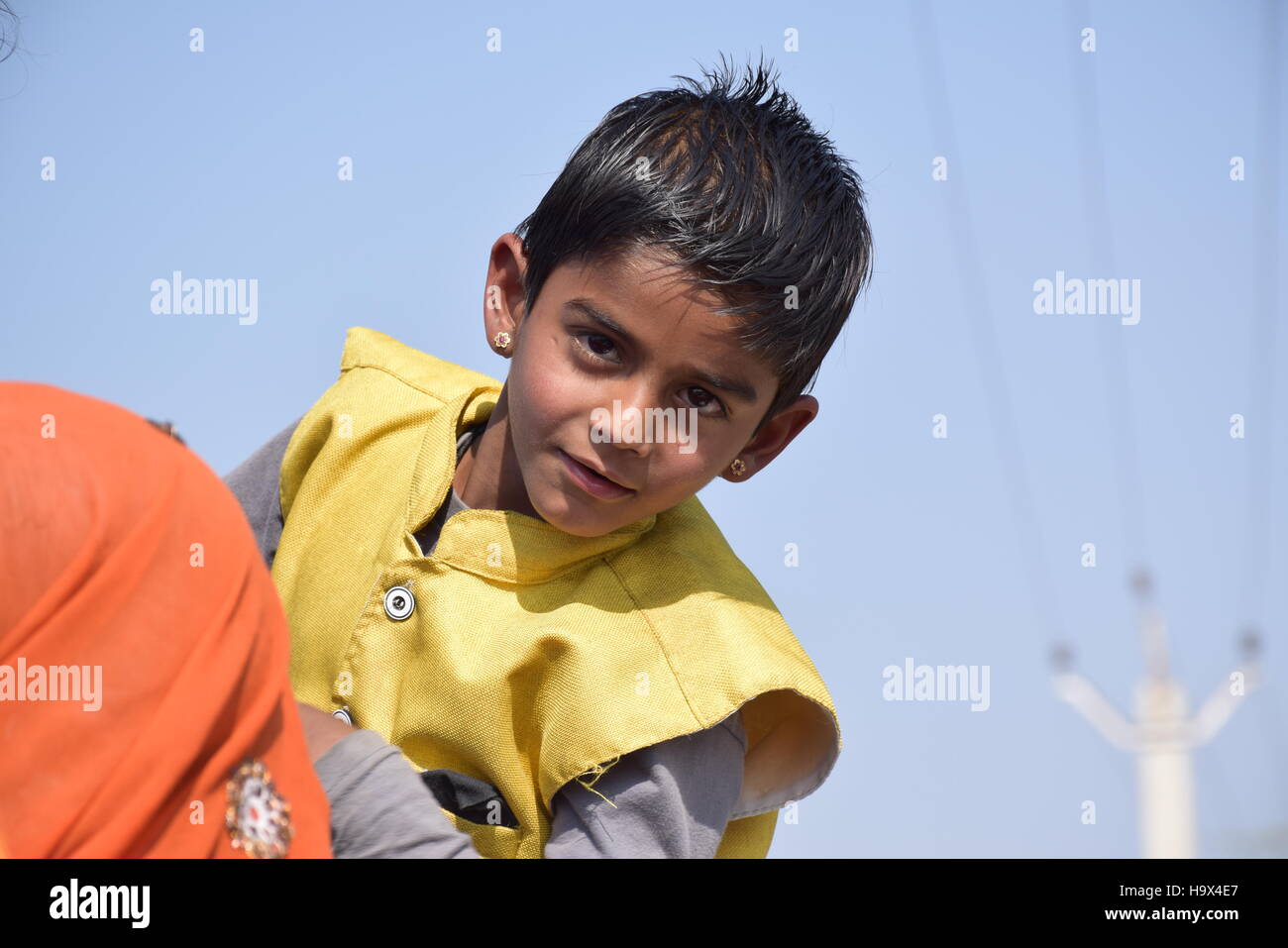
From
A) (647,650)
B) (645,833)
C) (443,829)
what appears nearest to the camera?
(443,829)

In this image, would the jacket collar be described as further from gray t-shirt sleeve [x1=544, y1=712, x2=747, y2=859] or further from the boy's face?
gray t-shirt sleeve [x1=544, y1=712, x2=747, y2=859]

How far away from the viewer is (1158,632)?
12.2m

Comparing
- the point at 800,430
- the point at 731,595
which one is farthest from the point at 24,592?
the point at 800,430

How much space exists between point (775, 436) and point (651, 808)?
0.70 metres

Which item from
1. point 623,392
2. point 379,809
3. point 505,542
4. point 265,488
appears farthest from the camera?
point 265,488

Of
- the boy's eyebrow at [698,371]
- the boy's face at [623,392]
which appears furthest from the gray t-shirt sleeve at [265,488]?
the boy's eyebrow at [698,371]

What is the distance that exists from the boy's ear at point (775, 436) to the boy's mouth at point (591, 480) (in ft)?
0.98

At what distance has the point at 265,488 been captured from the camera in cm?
247

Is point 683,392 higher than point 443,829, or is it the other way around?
point 683,392

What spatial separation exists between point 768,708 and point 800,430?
1.62 feet

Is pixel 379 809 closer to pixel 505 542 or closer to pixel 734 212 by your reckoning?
pixel 505 542

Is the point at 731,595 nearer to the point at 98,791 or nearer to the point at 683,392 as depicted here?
the point at 683,392

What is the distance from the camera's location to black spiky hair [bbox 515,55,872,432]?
2.05m

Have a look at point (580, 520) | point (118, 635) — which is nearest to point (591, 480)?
point (580, 520)
